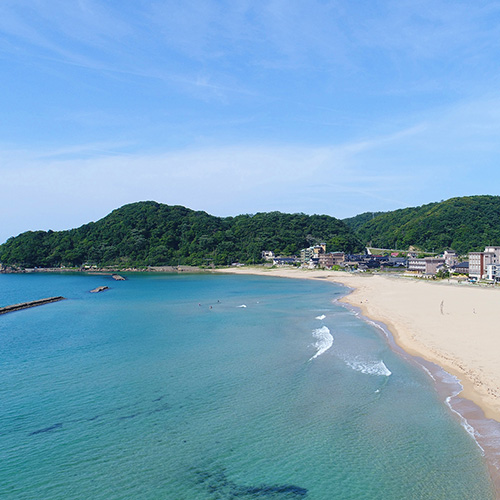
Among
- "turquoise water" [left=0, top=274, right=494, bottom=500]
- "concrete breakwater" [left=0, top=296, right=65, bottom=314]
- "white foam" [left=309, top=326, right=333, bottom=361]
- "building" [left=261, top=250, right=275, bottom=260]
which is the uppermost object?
"building" [left=261, top=250, right=275, bottom=260]

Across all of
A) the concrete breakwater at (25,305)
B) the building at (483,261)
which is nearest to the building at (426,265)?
the building at (483,261)

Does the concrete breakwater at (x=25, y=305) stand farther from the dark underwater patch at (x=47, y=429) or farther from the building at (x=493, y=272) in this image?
the building at (x=493, y=272)

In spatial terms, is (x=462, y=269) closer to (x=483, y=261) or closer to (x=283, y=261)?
(x=483, y=261)

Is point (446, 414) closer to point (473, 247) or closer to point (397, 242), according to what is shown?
point (473, 247)

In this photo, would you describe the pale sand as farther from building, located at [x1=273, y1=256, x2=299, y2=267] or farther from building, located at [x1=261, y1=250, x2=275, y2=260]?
building, located at [x1=261, y1=250, x2=275, y2=260]

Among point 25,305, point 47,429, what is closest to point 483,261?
point 25,305

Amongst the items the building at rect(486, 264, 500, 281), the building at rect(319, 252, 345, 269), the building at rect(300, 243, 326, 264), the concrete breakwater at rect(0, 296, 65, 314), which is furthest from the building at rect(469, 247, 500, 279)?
the concrete breakwater at rect(0, 296, 65, 314)
